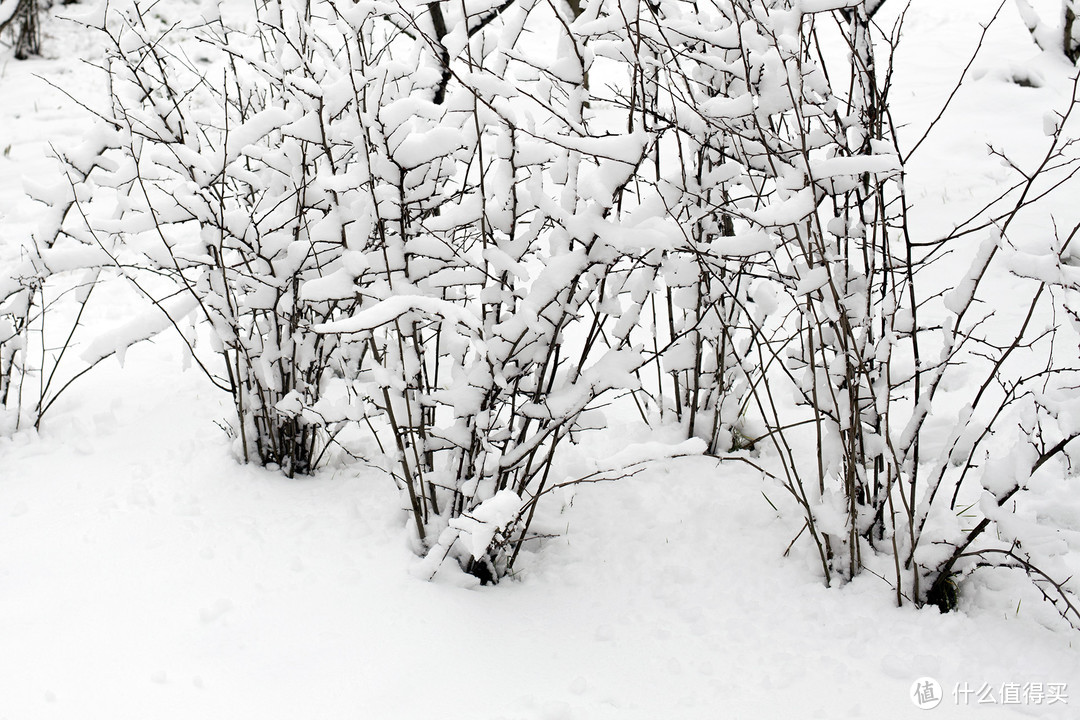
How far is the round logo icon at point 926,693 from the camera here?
160 cm

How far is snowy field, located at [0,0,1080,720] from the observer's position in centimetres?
155

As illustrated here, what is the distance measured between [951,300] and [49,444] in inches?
99.2

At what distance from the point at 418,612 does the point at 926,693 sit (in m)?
1.07

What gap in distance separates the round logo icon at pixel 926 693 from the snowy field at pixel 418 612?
13mm

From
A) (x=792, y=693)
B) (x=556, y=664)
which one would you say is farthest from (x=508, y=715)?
(x=792, y=693)

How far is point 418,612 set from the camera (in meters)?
1.78

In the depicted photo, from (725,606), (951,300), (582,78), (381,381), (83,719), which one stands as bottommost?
(725,606)

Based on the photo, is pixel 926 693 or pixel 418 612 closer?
pixel 926 693

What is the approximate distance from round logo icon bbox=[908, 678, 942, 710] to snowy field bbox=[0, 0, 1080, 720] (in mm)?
13

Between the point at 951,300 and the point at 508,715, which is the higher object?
the point at 951,300

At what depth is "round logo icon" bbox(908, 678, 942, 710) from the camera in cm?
160

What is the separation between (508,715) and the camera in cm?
153

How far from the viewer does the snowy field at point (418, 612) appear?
155 cm

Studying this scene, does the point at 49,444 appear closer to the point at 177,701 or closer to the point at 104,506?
the point at 104,506
